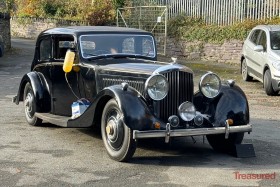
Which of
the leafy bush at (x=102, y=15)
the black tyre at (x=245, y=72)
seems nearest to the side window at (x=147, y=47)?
the black tyre at (x=245, y=72)

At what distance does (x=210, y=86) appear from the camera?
7.62 meters

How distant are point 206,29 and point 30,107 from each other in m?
12.8

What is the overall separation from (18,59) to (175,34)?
20.6ft

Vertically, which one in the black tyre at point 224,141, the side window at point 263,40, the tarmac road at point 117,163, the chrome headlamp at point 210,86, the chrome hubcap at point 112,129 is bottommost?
the tarmac road at point 117,163

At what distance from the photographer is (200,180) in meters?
6.41

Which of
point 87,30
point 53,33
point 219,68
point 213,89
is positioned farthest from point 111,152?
point 219,68

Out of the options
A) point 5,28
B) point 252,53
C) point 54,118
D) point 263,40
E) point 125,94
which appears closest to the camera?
point 125,94

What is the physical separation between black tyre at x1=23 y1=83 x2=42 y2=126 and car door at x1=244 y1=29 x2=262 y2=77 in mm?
6790

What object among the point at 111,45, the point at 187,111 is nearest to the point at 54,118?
the point at 111,45

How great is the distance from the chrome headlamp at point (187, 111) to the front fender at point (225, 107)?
0.30m

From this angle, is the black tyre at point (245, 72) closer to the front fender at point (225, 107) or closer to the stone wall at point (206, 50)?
the stone wall at point (206, 50)

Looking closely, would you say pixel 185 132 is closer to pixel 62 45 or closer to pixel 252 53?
pixel 62 45

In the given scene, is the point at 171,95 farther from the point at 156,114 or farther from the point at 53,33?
the point at 53,33

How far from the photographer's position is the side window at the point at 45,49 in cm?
960
